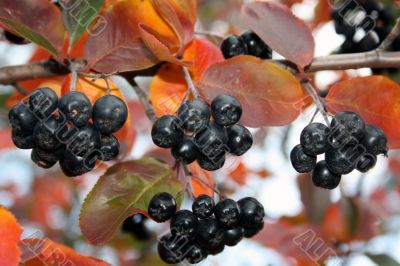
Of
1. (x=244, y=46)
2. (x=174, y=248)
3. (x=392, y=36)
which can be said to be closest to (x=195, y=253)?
(x=174, y=248)

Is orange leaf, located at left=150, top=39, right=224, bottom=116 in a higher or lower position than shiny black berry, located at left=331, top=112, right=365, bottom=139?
lower

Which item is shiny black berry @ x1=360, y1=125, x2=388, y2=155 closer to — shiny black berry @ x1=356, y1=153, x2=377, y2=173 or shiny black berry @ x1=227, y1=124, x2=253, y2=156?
shiny black berry @ x1=356, y1=153, x2=377, y2=173

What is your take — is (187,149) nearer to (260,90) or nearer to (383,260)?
(260,90)

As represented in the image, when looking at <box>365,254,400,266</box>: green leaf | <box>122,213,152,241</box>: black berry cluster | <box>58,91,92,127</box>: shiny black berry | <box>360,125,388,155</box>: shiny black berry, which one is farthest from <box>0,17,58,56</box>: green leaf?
<box>365,254,400,266</box>: green leaf

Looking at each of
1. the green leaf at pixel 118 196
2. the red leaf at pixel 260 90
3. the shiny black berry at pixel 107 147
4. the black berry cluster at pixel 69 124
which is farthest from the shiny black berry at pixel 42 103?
the red leaf at pixel 260 90

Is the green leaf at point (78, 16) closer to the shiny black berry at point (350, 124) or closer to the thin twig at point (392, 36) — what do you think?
the shiny black berry at point (350, 124)

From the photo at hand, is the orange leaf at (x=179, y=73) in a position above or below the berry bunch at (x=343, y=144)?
below
